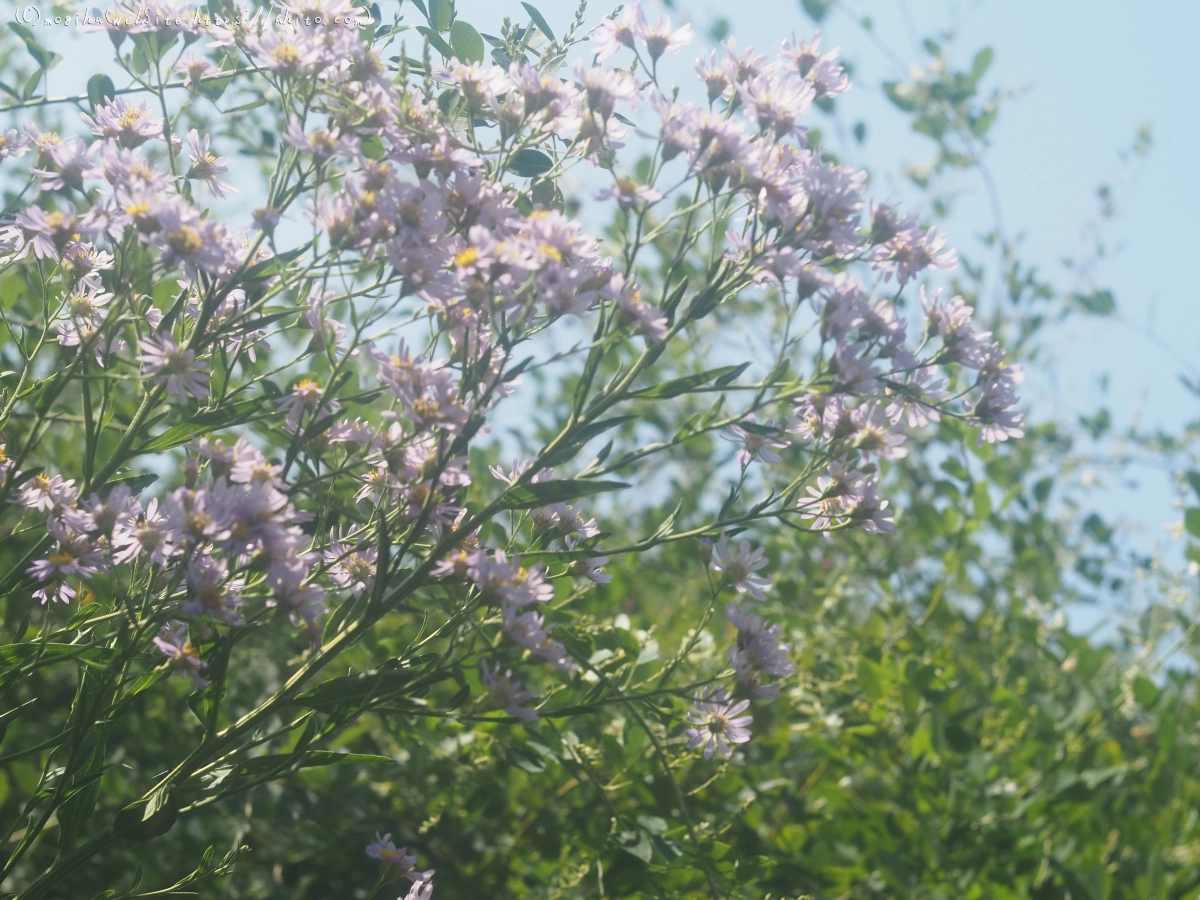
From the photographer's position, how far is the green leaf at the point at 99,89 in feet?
4.60

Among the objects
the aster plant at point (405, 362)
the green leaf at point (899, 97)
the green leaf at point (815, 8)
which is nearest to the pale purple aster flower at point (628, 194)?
the aster plant at point (405, 362)

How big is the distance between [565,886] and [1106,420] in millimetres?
2524

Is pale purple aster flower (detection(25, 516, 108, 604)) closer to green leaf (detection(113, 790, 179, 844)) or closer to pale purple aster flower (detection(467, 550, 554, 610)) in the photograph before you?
green leaf (detection(113, 790, 179, 844))

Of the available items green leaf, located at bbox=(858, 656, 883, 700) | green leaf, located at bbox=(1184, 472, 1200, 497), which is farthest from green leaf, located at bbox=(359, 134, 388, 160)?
green leaf, located at bbox=(1184, 472, 1200, 497)

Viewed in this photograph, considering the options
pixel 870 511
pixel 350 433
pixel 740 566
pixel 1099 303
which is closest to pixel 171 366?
pixel 350 433

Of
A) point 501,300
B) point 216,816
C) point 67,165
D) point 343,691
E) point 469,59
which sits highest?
point 469,59

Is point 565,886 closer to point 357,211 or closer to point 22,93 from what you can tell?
point 357,211

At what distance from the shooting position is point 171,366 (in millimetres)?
1060

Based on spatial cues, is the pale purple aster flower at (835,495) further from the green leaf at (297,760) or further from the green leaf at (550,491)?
the green leaf at (297,760)

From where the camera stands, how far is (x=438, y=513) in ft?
3.61

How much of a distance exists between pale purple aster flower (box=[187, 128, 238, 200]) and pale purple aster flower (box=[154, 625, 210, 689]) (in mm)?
537

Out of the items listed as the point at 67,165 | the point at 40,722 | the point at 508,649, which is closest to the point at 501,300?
the point at 508,649

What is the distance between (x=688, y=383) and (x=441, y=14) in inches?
22.6

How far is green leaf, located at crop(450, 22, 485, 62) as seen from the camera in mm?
1336
